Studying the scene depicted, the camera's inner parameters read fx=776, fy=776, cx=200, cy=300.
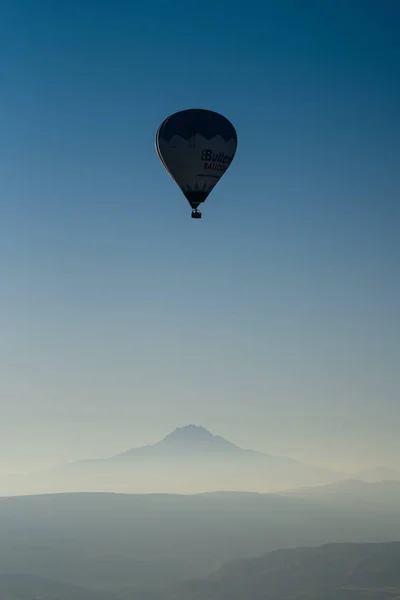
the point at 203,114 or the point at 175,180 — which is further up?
the point at 203,114

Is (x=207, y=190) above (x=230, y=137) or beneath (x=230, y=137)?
beneath

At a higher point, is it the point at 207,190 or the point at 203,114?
the point at 203,114
